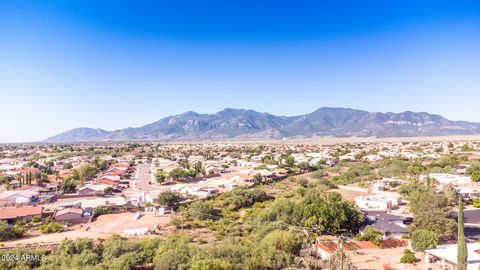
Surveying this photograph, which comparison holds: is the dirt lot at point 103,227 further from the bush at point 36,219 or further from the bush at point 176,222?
the bush at point 36,219

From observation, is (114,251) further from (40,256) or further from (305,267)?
(305,267)

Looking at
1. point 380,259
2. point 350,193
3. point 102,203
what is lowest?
point 350,193

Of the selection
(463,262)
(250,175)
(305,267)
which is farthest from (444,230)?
(250,175)

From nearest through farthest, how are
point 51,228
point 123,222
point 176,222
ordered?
point 51,228, point 176,222, point 123,222

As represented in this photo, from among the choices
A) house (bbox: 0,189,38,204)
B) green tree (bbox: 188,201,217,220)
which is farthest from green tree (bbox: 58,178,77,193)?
green tree (bbox: 188,201,217,220)

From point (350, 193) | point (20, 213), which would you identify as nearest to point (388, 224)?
point (350, 193)

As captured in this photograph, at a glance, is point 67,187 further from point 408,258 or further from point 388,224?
point 408,258

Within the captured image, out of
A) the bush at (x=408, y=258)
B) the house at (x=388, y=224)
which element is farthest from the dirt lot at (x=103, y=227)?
the bush at (x=408, y=258)
